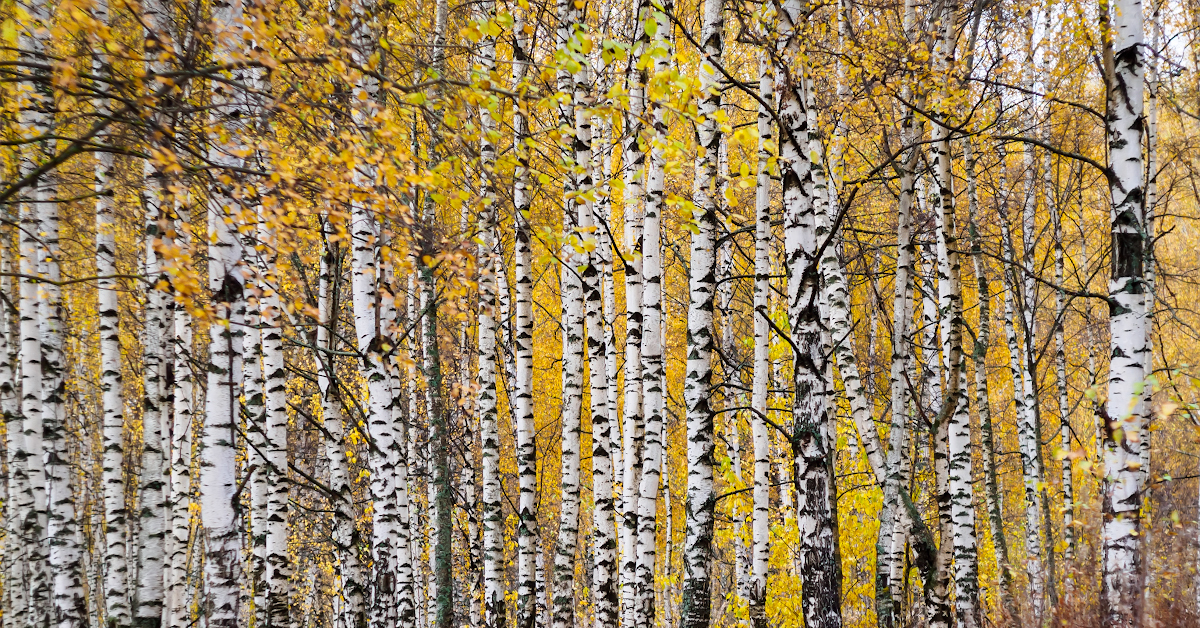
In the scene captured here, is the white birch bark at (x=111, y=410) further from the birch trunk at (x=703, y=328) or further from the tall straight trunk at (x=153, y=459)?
the birch trunk at (x=703, y=328)

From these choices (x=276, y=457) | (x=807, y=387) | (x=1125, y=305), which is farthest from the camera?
(x=276, y=457)

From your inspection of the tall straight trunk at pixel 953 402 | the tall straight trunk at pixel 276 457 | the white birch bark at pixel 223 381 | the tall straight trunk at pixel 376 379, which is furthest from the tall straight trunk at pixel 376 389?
the tall straight trunk at pixel 953 402

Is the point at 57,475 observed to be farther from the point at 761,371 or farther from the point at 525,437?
the point at 761,371

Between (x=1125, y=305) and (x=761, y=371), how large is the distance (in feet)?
11.5

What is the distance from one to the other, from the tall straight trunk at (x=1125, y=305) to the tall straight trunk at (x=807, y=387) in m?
1.77

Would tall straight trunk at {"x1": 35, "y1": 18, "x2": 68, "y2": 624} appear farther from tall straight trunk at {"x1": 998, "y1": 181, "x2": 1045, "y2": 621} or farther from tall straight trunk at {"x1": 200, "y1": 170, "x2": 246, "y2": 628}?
tall straight trunk at {"x1": 998, "y1": 181, "x2": 1045, "y2": 621}

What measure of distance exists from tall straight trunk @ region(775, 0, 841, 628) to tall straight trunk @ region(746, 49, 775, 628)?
165 cm

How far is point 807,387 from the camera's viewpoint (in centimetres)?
505

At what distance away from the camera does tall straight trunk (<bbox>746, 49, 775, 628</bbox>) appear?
707 cm

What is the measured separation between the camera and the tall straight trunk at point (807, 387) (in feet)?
16.3

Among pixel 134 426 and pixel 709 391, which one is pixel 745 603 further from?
pixel 134 426

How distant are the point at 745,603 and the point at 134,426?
14.0 metres

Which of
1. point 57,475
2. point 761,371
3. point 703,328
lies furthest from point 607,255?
point 57,475

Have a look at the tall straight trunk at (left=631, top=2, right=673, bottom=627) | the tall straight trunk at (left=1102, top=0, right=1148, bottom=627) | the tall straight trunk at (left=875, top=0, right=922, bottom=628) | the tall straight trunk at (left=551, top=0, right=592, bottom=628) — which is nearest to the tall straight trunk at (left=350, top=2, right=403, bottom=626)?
the tall straight trunk at (left=551, top=0, right=592, bottom=628)
